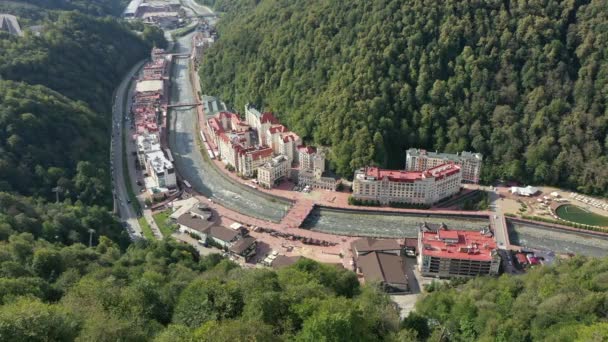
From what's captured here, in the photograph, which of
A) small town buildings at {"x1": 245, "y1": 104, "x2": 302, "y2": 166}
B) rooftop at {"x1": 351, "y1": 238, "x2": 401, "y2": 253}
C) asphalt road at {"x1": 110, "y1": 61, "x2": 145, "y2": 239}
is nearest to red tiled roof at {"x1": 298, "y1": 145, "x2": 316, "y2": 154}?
small town buildings at {"x1": 245, "y1": 104, "x2": 302, "y2": 166}

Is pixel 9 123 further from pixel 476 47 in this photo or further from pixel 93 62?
pixel 476 47

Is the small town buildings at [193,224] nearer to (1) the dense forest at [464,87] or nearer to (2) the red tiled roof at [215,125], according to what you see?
(2) the red tiled roof at [215,125]

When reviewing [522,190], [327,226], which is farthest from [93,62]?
[522,190]

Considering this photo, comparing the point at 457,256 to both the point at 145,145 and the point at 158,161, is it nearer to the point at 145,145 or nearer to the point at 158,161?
the point at 158,161

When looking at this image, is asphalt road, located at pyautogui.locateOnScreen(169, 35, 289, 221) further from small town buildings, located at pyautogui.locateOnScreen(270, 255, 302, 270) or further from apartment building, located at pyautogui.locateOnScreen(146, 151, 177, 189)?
small town buildings, located at pyautogui.locateOnScreen(270, 255, 302, 270)

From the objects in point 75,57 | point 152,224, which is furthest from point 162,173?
point 75,57

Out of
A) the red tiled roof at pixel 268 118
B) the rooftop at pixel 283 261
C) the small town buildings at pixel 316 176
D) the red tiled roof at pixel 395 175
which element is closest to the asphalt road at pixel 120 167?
the rooftop at pixel 283 261
